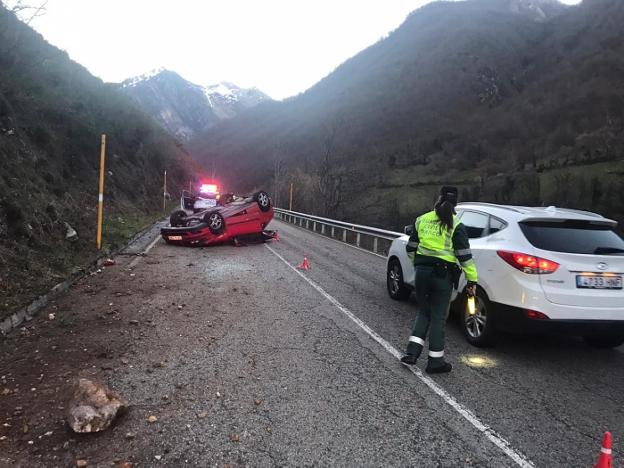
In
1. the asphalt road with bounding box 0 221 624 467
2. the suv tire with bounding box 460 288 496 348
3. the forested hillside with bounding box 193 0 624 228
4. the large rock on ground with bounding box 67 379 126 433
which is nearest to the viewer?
the asphalt road with bounding box 0 221 624 467

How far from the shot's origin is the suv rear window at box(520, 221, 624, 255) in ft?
16.1

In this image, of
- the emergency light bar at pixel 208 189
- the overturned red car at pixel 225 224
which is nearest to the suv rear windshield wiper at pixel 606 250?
the overturned red car at pixel 225 224

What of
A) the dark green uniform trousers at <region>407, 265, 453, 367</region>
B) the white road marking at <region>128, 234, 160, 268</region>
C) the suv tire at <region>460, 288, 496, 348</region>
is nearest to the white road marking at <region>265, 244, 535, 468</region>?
the dark green uniform trousers at <region>407, 265, 453, 367</region>

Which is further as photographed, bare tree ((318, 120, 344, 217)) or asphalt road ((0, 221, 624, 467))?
bare tree ((318, 120, 344, 217))

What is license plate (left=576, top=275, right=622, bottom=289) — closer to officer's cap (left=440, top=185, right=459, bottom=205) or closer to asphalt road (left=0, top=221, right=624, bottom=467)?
asphalt road (left=0, top=221, right=624, bottom=467)

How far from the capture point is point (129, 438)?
126 inches

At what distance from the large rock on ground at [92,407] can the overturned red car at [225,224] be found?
33.5 feet

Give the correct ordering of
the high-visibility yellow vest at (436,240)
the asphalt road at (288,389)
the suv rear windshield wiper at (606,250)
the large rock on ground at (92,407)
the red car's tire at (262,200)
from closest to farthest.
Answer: the asphalt road at (288,389), the large rock on ground at (92,407), the high-visibility yellow vest at (436,240), the suv rear windshield wiper at (606,250), the red car's tire at (262,200)

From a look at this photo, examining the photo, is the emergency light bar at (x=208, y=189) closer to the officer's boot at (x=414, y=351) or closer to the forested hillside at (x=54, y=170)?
the forested hillside at (x=54, y=170)

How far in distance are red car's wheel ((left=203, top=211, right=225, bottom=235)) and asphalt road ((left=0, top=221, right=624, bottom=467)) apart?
263 inches

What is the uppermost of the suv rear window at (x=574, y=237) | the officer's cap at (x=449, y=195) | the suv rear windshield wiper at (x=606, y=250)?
the officer's cap at (x=449, y=195)

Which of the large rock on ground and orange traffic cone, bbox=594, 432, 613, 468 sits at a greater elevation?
orange traffic cone, bbox=594, 432, 613, 468

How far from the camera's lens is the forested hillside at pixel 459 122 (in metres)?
40.5

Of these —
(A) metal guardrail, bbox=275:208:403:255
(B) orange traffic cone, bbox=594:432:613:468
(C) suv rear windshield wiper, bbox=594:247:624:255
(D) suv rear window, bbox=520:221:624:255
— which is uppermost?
(D) suv rear window, bbox=520:221:624:255
